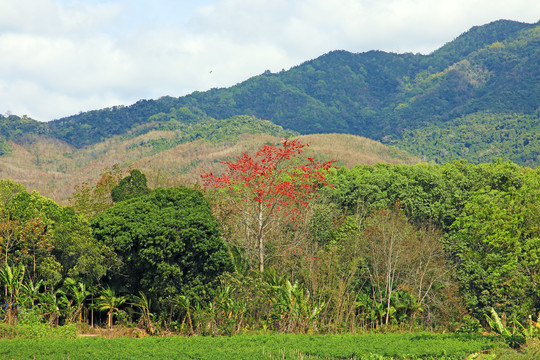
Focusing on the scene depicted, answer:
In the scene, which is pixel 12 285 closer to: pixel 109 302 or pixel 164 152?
pixel 109 302

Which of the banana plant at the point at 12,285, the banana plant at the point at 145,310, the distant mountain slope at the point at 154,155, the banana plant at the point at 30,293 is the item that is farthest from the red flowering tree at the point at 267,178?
the distant mountain slope at the point at 154,155

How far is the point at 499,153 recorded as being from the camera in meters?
126

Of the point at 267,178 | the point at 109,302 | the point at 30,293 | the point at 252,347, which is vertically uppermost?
the point at 267,178

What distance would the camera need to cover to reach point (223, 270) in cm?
1980

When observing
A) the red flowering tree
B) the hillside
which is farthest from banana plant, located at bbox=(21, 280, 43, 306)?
the hillside

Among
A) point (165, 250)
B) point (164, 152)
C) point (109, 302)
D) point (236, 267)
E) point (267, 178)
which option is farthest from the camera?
point (164, 152)

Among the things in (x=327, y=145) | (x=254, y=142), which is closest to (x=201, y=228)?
(x=327, y=145)

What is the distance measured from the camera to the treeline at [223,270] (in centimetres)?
1702

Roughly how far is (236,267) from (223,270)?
1.51 metres

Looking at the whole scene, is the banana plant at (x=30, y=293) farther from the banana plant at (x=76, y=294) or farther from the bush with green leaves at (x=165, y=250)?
the bush with green leaves at (x=165, y=250)

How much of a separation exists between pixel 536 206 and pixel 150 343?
11.7m

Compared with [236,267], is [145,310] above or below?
below

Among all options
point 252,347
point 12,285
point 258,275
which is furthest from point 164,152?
point 252,347

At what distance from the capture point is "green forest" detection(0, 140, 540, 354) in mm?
16984
